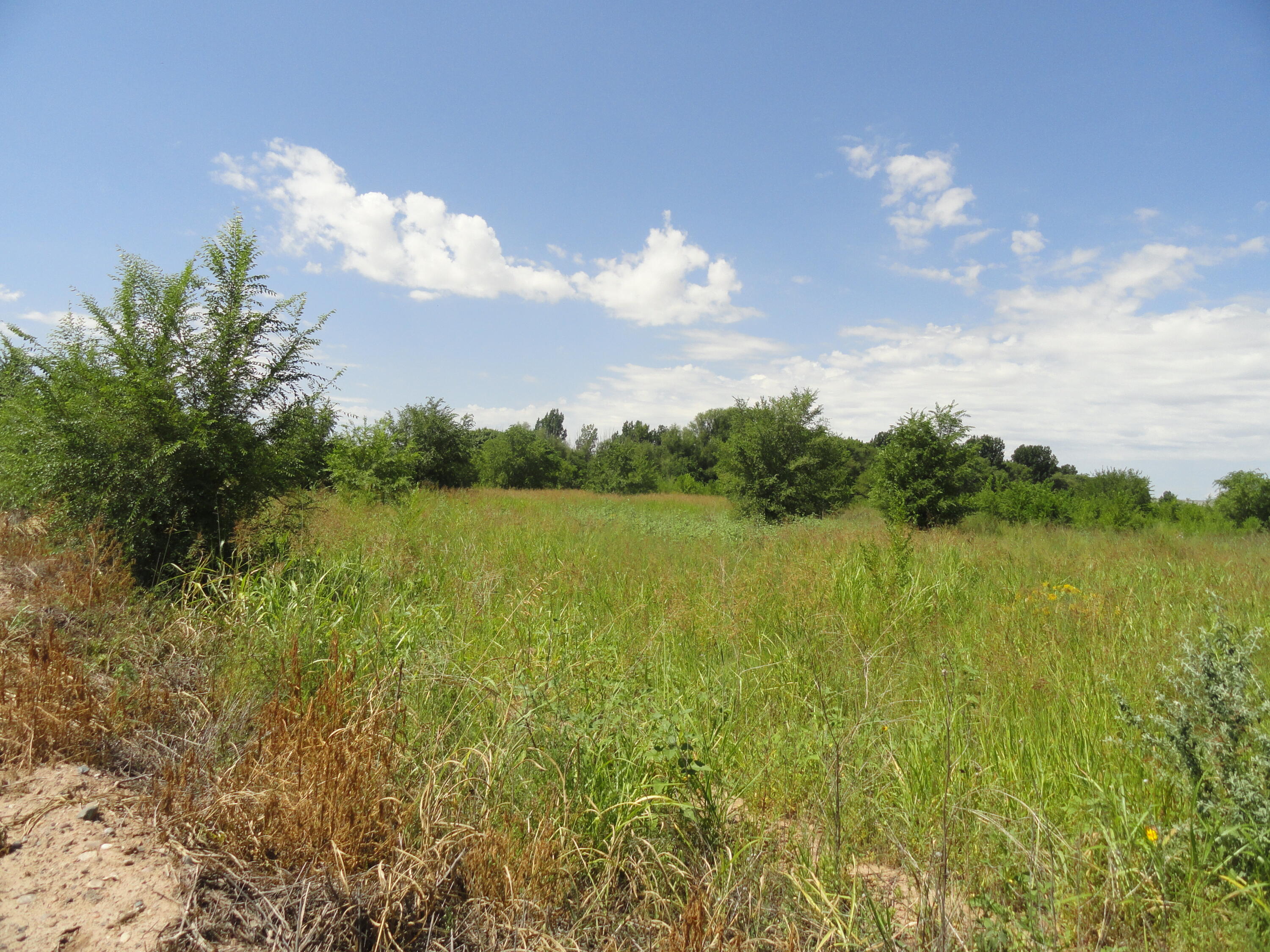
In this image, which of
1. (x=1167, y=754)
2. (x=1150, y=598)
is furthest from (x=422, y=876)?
(x=1150, y=598)

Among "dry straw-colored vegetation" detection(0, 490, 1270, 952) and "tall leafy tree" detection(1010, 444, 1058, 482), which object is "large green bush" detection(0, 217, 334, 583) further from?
"tall leafy tree" detection(1010, 444, 1058, 482)

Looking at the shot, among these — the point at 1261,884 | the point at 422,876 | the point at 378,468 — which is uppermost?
the point at 378,468

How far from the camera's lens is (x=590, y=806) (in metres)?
2.20

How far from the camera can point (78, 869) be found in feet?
6.11

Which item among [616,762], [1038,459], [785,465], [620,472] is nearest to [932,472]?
[785,465]

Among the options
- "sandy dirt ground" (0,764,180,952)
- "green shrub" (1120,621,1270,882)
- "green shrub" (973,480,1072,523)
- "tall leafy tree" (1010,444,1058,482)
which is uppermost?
"tall leafy tree" (1010,444,1058,482)

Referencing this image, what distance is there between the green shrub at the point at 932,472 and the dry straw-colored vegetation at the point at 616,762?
9601 millimetres

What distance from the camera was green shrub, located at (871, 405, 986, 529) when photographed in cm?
1476

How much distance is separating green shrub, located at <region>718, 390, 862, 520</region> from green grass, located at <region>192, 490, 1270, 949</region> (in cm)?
1167

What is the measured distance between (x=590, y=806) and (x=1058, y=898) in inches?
64.2

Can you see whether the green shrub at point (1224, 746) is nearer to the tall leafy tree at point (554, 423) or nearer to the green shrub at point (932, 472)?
the green shrub at point (932, 472)

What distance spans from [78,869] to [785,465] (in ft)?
61.3

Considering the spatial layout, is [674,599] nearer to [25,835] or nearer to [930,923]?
[930,923]

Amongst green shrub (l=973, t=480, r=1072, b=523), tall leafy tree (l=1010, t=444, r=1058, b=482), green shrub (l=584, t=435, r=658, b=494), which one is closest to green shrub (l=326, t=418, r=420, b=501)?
green shrub (l=973, t=480, r=1072, b=523)
